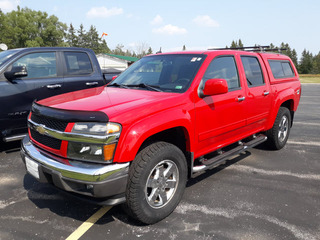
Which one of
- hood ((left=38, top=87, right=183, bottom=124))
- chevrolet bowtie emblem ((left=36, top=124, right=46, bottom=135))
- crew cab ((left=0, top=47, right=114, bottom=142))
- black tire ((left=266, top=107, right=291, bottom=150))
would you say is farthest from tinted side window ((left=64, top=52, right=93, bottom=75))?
black tire ((left=266, top=107, right=291, bottom=150))

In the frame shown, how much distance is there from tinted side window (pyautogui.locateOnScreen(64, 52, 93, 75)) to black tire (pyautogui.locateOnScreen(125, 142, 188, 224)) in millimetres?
3708

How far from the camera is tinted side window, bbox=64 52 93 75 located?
18.5 ft

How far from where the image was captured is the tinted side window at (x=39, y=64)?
198 inches

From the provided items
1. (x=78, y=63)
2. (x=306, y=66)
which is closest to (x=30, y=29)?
(x=78, y=63)

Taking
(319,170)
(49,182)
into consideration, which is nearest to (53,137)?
(49,182)

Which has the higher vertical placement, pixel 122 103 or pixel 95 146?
pixel 122 103

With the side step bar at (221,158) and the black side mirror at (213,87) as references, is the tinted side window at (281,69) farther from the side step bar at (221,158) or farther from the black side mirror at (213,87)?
the black side mirror at (213,87)

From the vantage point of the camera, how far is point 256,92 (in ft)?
13.6

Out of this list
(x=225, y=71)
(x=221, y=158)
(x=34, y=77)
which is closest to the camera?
(x=221, y=158)

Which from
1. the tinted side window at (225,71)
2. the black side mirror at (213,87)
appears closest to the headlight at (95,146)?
the black side mirror at (213,87)

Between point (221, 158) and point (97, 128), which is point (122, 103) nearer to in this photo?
point (97, 128)

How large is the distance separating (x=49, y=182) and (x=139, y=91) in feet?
4.61

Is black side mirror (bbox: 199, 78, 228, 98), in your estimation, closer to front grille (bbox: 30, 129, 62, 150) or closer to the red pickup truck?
the red pickup truck

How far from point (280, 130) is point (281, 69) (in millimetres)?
1184
